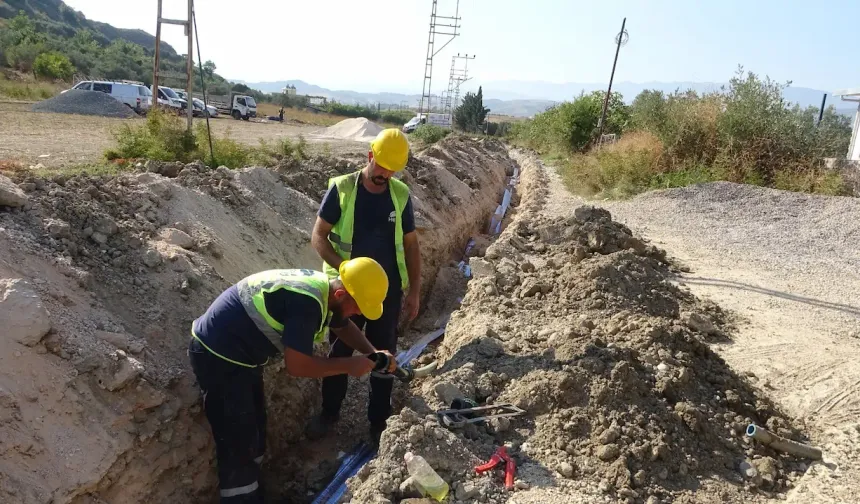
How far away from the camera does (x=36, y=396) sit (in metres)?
3.13

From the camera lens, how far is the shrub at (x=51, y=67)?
30.7 m

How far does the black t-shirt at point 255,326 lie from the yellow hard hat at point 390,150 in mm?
1057

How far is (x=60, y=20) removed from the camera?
7031cm

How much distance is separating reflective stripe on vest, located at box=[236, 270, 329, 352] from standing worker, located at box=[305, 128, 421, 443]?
77 centimetres

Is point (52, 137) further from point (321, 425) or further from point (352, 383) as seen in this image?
point (321, 425)

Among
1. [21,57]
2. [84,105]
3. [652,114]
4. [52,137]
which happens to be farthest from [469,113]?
[52,137]

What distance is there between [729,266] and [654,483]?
5754mm

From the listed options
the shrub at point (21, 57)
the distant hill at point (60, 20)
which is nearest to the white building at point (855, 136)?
the shrub at point (21, 57)

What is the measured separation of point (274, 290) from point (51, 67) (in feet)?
116

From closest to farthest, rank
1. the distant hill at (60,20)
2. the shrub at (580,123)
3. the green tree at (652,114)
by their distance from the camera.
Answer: the green tree at (652,114) → the shrub at (580,123) → the distant hill at (60,20)

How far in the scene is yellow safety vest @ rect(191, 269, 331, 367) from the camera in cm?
293

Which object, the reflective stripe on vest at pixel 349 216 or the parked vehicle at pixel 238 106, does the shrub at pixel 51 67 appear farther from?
the reflective stripe on vest at pixel 349 216

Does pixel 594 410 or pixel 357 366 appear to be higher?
pixel 357 366

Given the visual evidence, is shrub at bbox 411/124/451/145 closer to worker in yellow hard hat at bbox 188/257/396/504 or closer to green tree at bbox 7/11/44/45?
worker in yellow hard hat at bbox 188/257/396/504
